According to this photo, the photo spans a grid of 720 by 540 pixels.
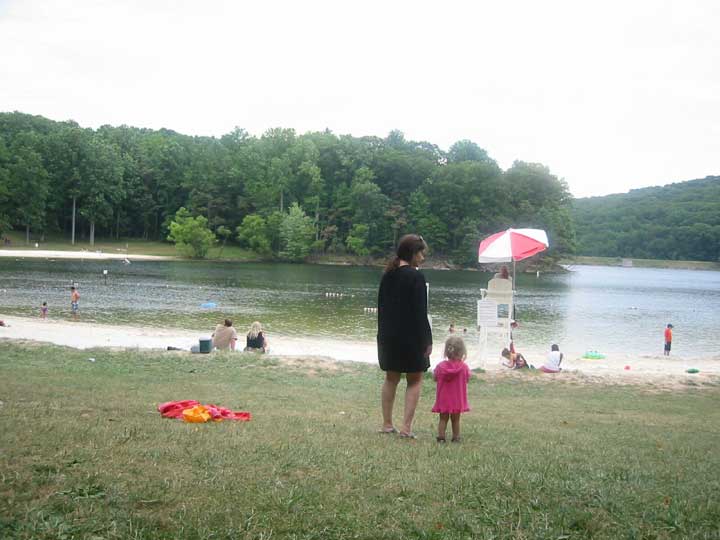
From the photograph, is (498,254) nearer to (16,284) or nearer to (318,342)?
(318,342)

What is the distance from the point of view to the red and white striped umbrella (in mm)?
16328

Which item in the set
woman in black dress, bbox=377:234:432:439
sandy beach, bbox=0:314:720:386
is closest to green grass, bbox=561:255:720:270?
sandy beach, bbox=0:314:720:386

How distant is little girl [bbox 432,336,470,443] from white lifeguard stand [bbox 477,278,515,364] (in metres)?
9.65

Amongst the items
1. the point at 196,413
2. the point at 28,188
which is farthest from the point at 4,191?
the point at 196,413

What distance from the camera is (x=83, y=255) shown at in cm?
8425

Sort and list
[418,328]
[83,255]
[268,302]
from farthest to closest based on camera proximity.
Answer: [83,255], [268,302], [418,328]

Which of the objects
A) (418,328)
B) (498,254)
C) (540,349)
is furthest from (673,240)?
(418,328)

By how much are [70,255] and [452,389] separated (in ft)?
280

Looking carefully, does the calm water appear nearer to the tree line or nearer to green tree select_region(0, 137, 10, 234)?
green tree select_region(0, 137, 10, 234)

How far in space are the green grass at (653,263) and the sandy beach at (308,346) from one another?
451ft

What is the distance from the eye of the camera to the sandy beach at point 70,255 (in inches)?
3068

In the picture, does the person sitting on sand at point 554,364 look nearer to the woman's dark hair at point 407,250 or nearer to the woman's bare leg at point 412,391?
the woman's bare leg at point 412,391

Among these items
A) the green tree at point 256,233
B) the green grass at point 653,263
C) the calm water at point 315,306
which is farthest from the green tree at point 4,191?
the green grass at point 653,263

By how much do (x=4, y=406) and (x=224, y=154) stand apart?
109500 millimetres
